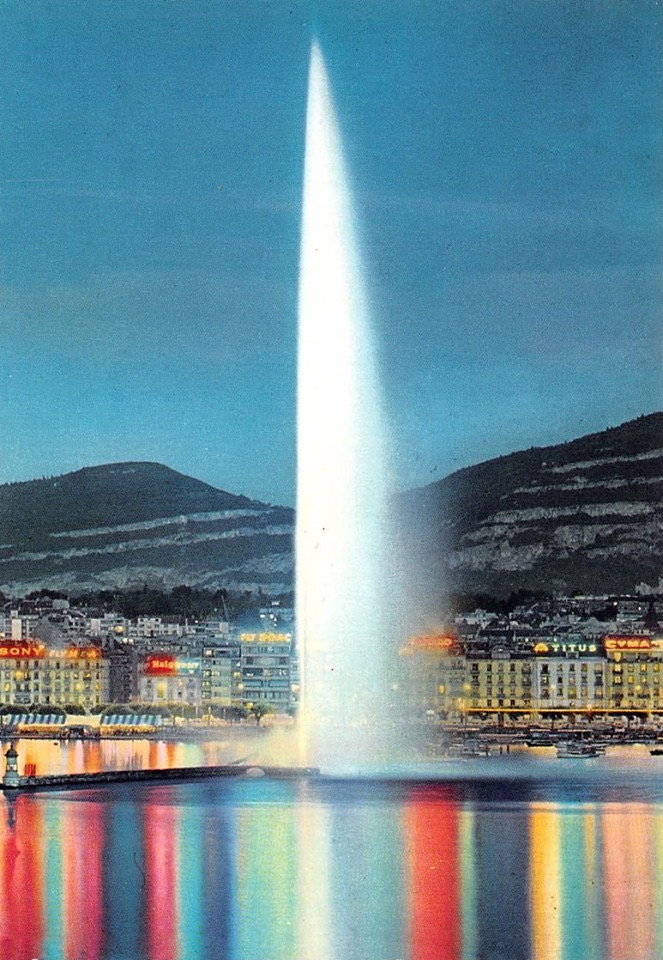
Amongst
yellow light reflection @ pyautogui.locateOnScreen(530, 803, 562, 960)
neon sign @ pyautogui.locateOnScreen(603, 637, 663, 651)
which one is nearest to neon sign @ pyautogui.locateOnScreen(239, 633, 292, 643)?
neon sign @ pyautogui.locateOnScreen(603, 637, 663, 651)

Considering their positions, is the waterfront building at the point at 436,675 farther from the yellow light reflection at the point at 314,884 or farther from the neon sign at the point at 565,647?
the yellow light reflection at the point at 314,884

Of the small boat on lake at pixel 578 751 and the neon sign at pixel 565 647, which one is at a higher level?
the neon sign at pixel 565 647

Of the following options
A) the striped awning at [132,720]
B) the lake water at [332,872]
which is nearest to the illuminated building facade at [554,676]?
the striped awning at [132,720]

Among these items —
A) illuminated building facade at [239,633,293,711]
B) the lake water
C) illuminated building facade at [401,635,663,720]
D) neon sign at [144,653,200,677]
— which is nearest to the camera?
the lake water

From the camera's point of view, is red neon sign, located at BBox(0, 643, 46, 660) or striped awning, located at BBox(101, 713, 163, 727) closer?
striped awning, located at BBox(101, 713, 163, 727)

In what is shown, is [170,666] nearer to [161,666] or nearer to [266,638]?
[161,666]

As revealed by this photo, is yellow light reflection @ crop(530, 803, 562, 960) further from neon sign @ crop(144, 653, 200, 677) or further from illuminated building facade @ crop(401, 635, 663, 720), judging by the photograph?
neon sign @ crop(144, 653, 200, 677)
